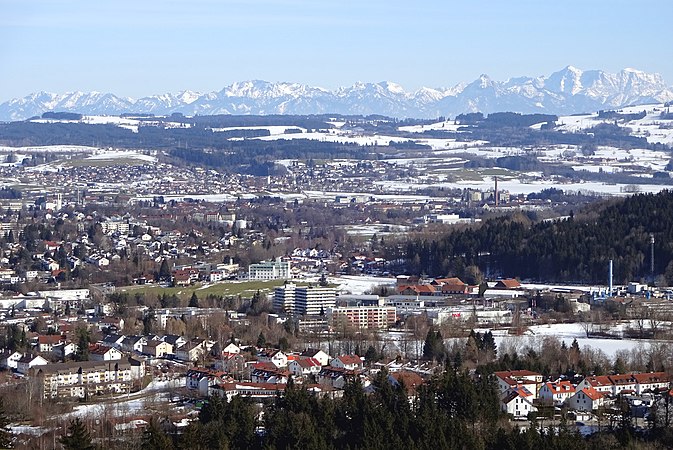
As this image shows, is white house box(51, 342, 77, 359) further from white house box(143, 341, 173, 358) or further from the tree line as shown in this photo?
the tree line

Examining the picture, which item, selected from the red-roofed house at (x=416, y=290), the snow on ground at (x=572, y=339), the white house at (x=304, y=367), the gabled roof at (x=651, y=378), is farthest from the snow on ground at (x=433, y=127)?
the gabled roof at (x=651, y=378)

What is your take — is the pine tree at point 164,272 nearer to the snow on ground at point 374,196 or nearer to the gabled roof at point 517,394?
the gabled roof at point 517,394

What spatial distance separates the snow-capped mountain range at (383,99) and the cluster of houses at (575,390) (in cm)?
12063

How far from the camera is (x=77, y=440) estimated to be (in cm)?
1196

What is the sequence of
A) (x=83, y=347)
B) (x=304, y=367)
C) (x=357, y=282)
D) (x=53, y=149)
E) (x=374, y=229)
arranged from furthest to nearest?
(x=53, y=149)
(x=374, y=229)
(x=357, y=282)
(x=83, y=347)
(x=304, y=367)

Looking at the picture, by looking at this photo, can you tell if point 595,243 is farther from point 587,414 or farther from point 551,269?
point 587,414

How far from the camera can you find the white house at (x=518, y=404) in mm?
14438

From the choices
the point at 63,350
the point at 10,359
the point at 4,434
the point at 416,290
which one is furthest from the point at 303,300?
the point at 4,434

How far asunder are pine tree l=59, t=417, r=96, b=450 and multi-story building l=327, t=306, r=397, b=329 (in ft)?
30.3

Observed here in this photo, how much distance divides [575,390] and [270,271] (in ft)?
45.2

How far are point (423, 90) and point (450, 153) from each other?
271 ft

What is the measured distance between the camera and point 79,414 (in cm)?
1434

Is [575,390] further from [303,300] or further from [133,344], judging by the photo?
[303,300]

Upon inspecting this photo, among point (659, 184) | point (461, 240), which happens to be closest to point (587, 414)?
point (461, 240)
